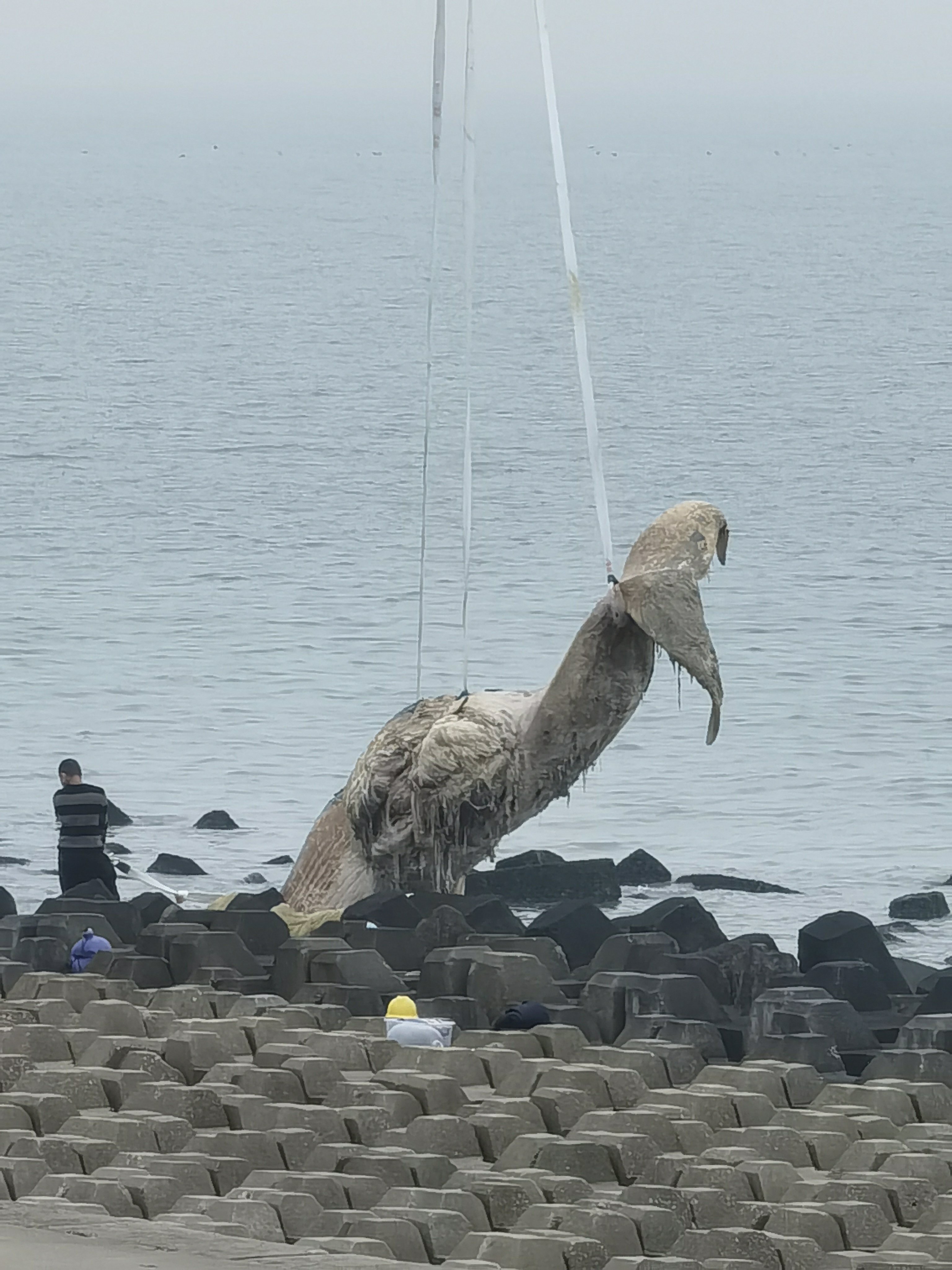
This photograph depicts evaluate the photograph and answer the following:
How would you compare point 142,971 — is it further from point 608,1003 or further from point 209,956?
point 608,1003

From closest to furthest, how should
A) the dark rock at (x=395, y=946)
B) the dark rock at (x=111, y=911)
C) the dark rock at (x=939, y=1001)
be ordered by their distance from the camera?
the dark rock at (x=939, y=1001) < the dark rock at (x=395, y=946) < the dark rock at (x=111, y=911)

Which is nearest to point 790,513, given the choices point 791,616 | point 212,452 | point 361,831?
point 791,616

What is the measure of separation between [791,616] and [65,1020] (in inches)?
1818

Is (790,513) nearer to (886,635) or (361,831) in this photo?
(886,635)

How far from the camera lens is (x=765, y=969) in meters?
16.0

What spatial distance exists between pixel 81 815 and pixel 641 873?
8326 millimetres

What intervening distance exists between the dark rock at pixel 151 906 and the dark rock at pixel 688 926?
267 cm

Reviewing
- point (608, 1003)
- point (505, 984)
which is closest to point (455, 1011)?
point (505, 984)

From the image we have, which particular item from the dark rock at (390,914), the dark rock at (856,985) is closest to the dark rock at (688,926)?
the dark rock at (390,914)

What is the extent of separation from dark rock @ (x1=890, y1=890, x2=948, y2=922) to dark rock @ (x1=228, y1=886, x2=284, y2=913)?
8176 millimetres

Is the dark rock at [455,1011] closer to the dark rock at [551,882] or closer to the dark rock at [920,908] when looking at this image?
the dark rock at [551,882]

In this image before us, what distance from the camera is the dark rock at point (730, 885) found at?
2773cm

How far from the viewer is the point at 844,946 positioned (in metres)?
17.1

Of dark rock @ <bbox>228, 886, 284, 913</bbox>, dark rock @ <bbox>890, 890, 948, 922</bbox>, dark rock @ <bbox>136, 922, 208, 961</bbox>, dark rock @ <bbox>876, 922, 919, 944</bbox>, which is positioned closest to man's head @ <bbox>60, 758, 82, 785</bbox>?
dark rock @ <bbox>228, 886, 284, 913</bbox>
